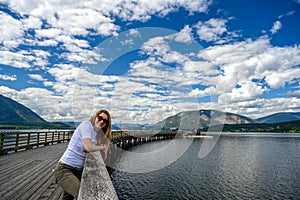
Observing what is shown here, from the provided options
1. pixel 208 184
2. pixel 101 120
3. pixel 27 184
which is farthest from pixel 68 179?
pixel 208 184

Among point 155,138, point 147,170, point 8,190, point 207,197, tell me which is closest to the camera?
point 8,190

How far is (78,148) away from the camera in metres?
3.09

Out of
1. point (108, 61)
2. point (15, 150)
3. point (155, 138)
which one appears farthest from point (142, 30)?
point (155, 138)

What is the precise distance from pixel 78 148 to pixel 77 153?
0.23 ft

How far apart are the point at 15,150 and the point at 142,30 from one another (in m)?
A: 12.6

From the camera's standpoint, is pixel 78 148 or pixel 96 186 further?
pixel 78 148

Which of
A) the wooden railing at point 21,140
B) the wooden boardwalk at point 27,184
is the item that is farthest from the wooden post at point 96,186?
the wooden railing at point 21,140

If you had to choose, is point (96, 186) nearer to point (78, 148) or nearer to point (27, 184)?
point (78, 148)

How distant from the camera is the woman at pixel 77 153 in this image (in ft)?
9.32

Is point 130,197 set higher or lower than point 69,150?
lower

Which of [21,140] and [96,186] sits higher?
[96,186]

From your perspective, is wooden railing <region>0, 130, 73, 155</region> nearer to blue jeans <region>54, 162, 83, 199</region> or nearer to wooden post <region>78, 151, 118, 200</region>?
blue jeans <region>54, 162, 83, 199</region>

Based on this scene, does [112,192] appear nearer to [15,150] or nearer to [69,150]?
[69,150]

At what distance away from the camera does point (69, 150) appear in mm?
3133
